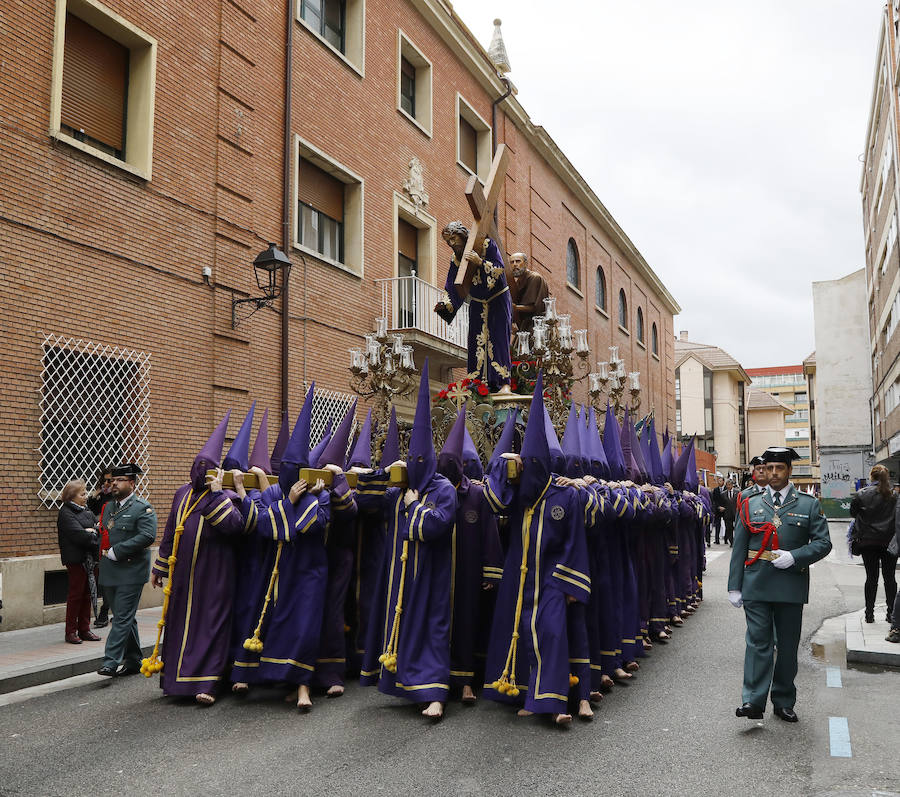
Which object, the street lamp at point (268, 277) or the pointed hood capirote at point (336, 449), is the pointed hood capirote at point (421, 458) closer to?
the pointed hood capirote at point (336, 449)

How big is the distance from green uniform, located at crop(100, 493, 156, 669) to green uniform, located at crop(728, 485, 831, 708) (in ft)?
15.6

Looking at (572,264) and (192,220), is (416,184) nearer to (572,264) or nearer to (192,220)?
(192,220)

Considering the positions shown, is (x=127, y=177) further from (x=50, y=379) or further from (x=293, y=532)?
(x=293, y=532)

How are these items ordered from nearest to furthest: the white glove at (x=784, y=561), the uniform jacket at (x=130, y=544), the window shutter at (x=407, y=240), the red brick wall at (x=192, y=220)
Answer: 1. the white glove at (x=784, y=561)
2. the uniform jacket at (x=130, y=544)
3. the red brick wall at (x=192, y=220)
4. the window shutter at (x=407, y=240)

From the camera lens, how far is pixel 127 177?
38.0 feet

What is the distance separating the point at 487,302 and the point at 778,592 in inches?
206

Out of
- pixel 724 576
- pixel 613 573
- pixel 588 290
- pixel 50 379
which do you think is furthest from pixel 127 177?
pixel 588 290

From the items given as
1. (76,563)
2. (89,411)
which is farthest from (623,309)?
(76,563)

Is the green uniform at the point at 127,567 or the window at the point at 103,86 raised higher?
the window at the point at 103,86

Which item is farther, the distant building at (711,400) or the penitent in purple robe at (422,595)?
the distant building at (711,400)

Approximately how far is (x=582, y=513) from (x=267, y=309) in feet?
30.2

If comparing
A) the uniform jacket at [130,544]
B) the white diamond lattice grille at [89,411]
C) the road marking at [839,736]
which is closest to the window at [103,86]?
the white diamond lattice grille at [89,411]

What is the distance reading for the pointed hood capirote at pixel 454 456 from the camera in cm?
646

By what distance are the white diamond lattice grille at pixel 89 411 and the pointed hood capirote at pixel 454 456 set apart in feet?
19.3
